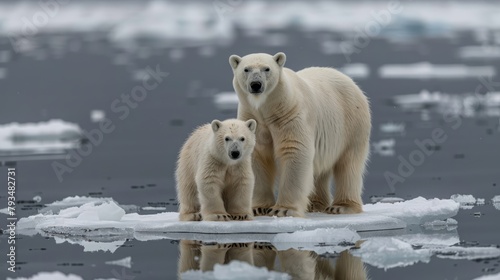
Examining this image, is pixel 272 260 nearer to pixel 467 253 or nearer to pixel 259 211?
pixel 467 253

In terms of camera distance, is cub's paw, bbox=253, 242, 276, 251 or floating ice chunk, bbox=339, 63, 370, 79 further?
floating ice chunk, bbox=339, 63, 370, 79

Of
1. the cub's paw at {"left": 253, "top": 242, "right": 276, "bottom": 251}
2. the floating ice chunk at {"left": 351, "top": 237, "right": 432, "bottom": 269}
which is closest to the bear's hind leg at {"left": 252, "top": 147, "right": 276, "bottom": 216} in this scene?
the cub's paw at {"left": 253, "top": 242, "right": 276, "bottom": 251}

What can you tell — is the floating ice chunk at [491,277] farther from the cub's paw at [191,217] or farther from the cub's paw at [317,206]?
the cub's paw at [317,206]

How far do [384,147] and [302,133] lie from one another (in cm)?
736

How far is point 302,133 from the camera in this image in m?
7.98

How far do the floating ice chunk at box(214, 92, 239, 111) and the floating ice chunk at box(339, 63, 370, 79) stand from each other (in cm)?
359

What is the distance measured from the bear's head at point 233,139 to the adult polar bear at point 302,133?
0.34m

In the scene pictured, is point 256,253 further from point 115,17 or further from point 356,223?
point 115,17

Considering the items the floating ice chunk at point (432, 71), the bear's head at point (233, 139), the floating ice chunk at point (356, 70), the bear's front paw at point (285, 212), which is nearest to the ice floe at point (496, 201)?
the bear's front paw at point (285, 212)

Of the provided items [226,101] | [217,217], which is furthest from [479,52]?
[217,217]

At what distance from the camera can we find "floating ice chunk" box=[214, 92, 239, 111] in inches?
791

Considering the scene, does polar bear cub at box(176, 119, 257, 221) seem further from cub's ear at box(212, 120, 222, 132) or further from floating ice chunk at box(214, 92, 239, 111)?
floating ice chunk at box(214, 92, 239, 111)

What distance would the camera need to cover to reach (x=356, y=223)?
776 cm

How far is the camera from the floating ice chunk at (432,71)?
26141mm
